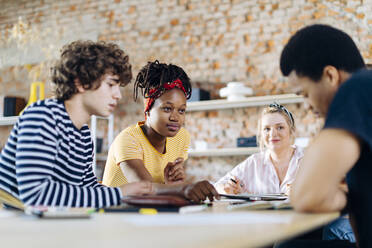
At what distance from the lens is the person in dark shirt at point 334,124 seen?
0.93m

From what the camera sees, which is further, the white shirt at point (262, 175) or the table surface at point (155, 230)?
the white shirt at point (262, 175)

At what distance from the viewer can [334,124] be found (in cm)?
94

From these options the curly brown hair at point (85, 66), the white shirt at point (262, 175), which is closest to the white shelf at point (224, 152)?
the white shirt at point (262, 175)

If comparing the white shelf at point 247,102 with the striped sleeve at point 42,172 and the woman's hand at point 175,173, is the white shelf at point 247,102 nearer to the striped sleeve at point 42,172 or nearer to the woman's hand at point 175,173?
the woman's hand at point 175,173

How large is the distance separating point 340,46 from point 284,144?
172 centimetres

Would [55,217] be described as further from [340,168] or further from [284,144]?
[284,144]

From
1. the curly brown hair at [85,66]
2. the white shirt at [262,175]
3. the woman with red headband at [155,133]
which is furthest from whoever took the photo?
the white shirt at [262,175]

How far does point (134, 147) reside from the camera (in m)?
2.05

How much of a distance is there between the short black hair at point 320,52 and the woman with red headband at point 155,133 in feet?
3.22

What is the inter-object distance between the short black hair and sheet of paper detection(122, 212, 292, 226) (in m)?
0.40

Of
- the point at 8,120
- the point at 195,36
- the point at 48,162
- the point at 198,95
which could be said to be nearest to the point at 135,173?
the point at 48,162

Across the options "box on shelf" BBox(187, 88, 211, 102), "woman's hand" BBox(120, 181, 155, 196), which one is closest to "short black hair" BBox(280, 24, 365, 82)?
"woman's hand" BBox(120, 181, 155, 196)

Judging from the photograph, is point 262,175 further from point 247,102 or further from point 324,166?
point 324,166

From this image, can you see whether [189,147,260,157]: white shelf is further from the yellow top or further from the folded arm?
the folded arm
